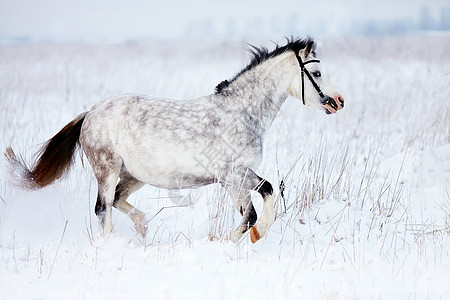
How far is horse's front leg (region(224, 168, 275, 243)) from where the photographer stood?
420 cm

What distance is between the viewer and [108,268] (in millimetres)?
3750

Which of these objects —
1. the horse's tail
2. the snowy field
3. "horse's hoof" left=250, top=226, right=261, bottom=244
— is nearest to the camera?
the snowy field

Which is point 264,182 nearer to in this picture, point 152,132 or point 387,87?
point 152,132

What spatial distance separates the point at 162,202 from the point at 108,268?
230 cm

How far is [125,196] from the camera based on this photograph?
5137mm

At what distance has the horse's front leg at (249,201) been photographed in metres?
4.20

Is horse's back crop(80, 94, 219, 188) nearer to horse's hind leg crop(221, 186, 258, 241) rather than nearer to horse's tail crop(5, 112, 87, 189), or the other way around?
horse's hind leg crop(221, 186, 258, 241)

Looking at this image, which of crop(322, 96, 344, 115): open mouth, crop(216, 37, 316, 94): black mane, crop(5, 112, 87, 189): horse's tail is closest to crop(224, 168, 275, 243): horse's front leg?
crop(216, 37, 316, 94): black mane

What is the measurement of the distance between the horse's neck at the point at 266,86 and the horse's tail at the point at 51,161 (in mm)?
1632

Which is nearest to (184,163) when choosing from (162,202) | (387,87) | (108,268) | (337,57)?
(108,268)

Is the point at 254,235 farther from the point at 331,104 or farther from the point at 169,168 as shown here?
the point at 331,104

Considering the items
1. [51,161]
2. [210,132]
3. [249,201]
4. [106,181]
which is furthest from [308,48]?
[51,161]

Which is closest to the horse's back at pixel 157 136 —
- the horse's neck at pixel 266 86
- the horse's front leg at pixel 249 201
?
the horse's front leg at pixel 249 201

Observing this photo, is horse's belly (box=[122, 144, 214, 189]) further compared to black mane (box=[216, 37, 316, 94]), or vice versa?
black mane (box=[216, 37, 316, 94])
